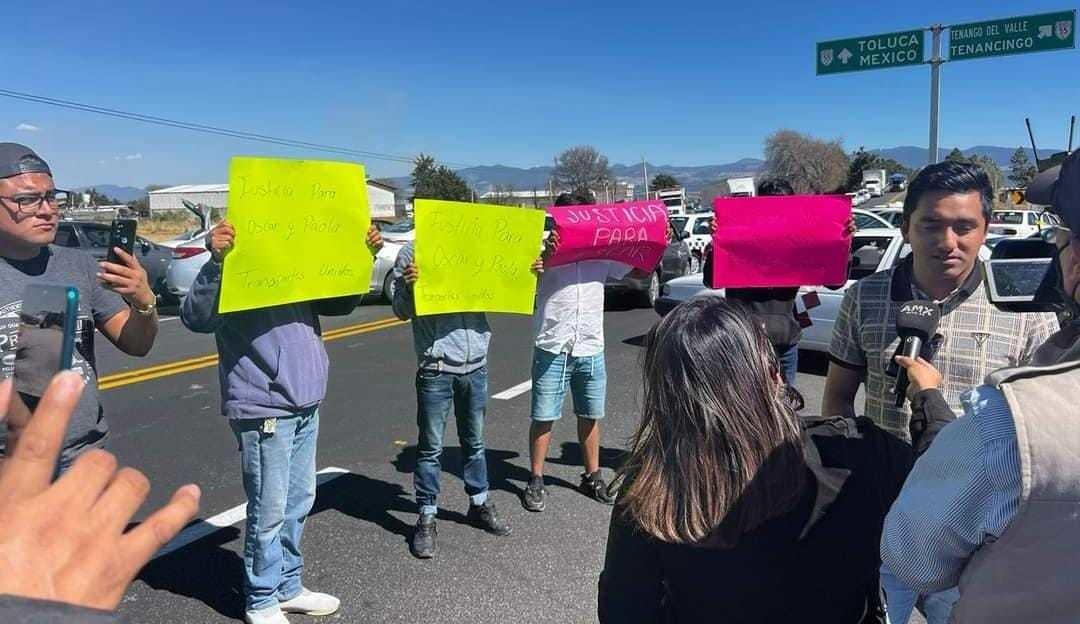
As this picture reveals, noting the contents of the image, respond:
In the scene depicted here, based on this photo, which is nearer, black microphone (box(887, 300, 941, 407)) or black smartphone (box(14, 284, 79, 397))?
black smartphone (box(14, 284, 79, 397))

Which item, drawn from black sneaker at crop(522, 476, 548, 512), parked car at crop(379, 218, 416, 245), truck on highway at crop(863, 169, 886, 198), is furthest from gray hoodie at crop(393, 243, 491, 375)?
truck on highway at crop(863, 169, 886, 198)

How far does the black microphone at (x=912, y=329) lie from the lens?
6.52 feet

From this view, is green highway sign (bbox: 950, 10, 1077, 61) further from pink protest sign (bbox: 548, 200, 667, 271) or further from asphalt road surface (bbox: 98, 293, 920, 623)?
pink protest sign (bbox: 548, 200, 667, 271)

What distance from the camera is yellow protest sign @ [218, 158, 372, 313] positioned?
2.96m

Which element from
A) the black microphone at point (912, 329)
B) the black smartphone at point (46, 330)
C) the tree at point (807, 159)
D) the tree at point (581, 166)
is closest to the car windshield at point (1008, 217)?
the black microphone at point (912, 329)

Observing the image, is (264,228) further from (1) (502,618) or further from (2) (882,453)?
(2) (882,453)

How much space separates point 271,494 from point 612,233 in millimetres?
2423

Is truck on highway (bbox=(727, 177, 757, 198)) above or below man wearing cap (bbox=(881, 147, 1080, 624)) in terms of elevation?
above

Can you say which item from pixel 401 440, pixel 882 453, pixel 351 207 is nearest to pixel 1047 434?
pixel 882 453

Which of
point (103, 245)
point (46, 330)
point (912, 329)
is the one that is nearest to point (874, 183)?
point (103, 245)

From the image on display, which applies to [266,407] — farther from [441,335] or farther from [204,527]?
[204,527]

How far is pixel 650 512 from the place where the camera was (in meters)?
1.54

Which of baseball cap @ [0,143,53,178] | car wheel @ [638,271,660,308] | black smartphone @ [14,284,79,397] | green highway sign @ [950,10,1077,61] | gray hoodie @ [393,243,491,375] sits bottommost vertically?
car wheel @ [638,271,660,308]

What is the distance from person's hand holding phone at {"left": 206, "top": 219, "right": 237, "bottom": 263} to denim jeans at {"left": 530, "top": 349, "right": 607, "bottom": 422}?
204 centimetres
